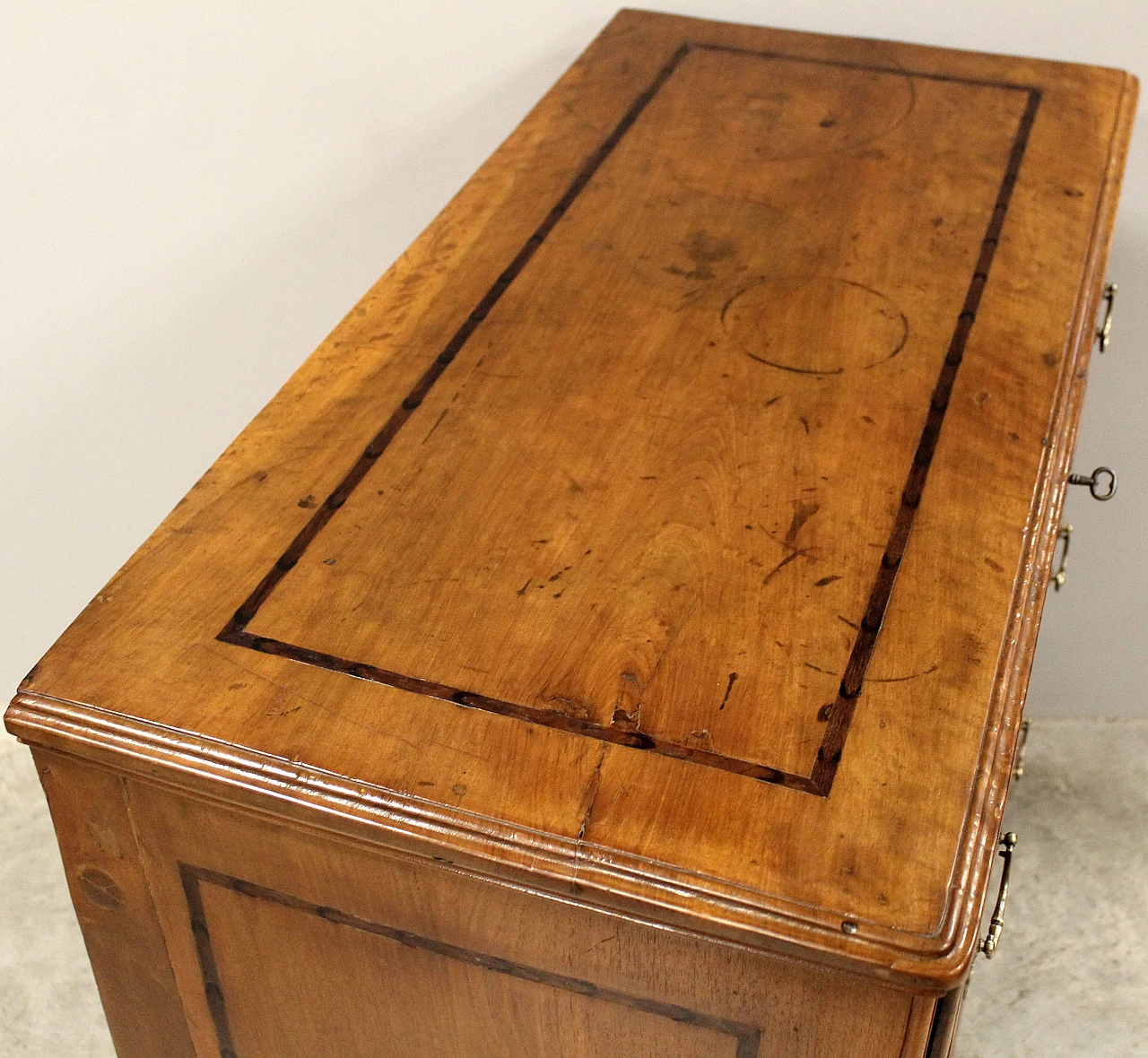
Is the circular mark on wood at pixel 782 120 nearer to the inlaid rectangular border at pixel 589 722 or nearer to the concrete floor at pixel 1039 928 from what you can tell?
the inlaid rectangular border at pixel 589 722

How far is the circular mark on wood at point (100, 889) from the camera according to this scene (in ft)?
3.26

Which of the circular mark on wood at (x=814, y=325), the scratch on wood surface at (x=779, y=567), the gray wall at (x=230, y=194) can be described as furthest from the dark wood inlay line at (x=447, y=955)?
the gray wall at (x=230, y=194)

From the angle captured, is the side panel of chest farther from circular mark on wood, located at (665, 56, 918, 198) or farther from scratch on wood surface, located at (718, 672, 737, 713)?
circular mark on wood, located at (665, 56, 918, 198)

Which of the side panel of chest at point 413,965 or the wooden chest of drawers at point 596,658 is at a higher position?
the wooden chest of drawers at point 596,658

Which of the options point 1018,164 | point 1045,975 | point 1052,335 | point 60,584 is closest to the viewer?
point 1052,335

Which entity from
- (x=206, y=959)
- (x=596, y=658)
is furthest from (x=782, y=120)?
(x=206, y=959)

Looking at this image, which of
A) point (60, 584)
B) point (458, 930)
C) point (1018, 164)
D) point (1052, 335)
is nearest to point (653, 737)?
point (458, 930)

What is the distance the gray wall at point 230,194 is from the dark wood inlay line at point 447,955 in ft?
3.47

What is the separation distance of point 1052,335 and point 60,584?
59.7 inches

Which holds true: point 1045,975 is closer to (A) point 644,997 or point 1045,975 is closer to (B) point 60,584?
(A) point 644,997

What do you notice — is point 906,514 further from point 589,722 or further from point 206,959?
point 206,959

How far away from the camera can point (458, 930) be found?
0.92 m

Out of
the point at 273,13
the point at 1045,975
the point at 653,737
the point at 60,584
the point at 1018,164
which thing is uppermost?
the point at 273,13

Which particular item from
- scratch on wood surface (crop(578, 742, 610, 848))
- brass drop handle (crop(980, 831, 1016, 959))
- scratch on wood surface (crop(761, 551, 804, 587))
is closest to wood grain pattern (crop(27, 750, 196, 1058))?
scratch on wood surface (crop(578, 742, 610, 848))
